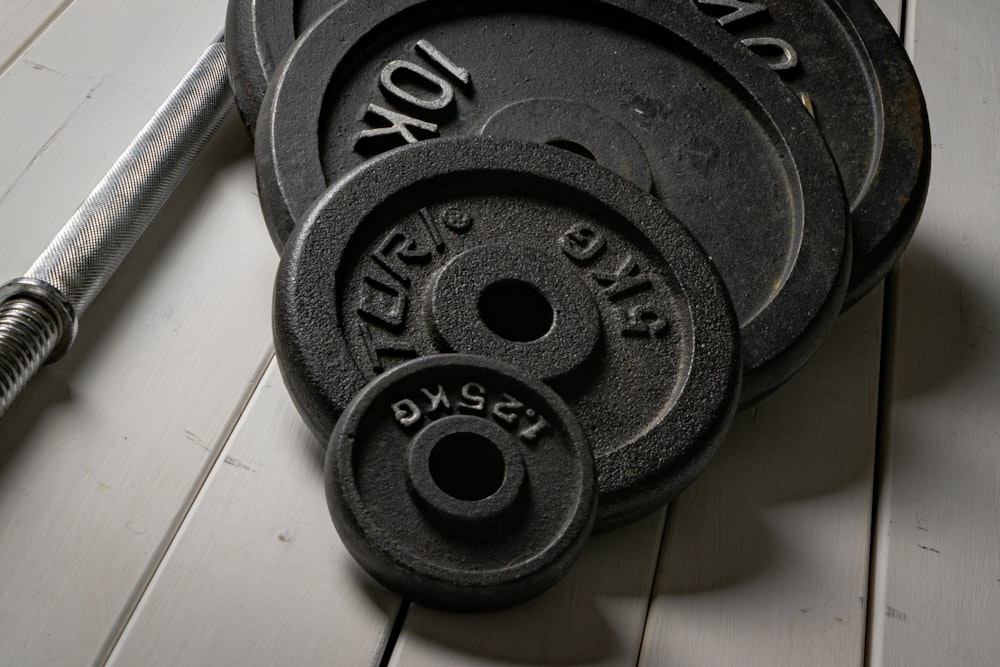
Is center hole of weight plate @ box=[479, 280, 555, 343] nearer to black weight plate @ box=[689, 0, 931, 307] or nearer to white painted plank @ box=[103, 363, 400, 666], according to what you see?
white painted plank @ box=[103, 363, 400, 666]

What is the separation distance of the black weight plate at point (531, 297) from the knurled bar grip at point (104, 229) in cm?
25

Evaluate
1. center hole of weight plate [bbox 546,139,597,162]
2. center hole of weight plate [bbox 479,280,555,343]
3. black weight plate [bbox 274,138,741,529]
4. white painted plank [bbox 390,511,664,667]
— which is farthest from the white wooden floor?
center hole of weight plate [bbox 546,139,597,162]

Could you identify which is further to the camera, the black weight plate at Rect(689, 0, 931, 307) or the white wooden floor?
the black weight plate at Rect(689, 0, 931, 307)

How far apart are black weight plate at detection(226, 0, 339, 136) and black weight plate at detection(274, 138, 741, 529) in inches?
10.4

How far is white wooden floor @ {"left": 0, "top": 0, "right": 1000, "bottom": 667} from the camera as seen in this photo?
87 cm

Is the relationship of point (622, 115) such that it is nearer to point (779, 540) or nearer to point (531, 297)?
point (531, 297)

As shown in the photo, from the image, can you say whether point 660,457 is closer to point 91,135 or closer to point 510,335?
point 510,335

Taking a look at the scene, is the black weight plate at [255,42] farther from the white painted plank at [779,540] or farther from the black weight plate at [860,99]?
the white painted plank at [779,540]

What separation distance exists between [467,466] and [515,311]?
203mm

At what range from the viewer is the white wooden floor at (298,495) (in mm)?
874

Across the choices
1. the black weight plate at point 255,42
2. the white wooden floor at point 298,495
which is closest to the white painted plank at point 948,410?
the white wooden floor at point 298,495

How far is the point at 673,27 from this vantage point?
4.05ft

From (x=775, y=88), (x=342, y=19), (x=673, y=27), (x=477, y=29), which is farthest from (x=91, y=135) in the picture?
(x=775, y=88)

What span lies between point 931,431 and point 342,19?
81 centimetres
